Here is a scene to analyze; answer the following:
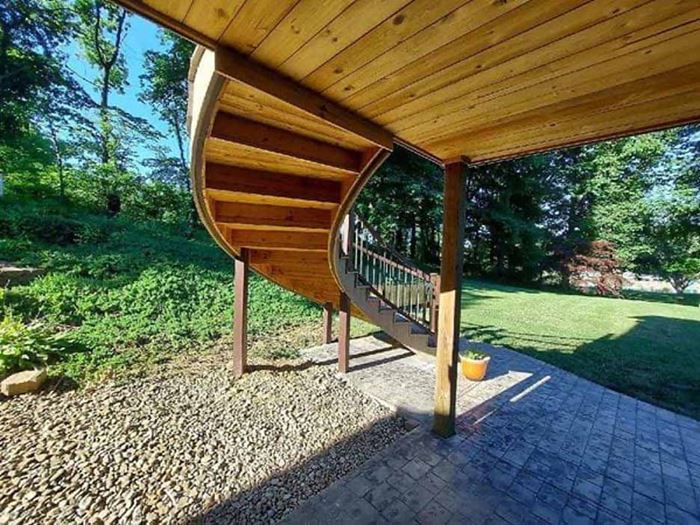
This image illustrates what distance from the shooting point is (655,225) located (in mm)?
12852

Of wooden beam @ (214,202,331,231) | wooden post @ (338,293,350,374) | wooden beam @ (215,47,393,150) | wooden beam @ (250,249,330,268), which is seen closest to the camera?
wooden beam @ (215,47,393,150)

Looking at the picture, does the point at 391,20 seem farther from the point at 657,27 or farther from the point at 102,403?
the point at 102,403

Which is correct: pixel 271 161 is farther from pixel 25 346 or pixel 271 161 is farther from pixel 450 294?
pixel 25 346

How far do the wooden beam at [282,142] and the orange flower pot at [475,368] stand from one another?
2853 millimetres

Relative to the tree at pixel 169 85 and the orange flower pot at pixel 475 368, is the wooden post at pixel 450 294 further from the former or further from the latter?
the tree at pixel 169 85

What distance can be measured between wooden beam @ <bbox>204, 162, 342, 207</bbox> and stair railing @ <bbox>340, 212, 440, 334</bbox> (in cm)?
136

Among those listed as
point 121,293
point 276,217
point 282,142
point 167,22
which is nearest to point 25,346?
point 121,293

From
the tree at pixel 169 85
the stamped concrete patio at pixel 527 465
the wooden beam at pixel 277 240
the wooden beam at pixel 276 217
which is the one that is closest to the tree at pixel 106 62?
the tree at pixel 169 85

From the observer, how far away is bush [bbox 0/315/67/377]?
3.29m

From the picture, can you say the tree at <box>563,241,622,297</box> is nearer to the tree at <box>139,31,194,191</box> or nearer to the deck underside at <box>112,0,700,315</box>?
the deck underside at <box>112,0,700,315</box>

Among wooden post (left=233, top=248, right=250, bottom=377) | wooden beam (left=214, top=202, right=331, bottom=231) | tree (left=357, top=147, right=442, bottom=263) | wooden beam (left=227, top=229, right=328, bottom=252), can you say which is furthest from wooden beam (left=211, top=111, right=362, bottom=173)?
tree (left=357, top=147, right=442, bottom=263)

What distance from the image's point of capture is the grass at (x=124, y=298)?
4.18 meters

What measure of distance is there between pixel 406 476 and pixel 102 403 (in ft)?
9.53

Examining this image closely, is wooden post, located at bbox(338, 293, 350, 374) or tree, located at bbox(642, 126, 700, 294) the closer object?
wooden post, located at bbox(338, 293, 350, 374)
